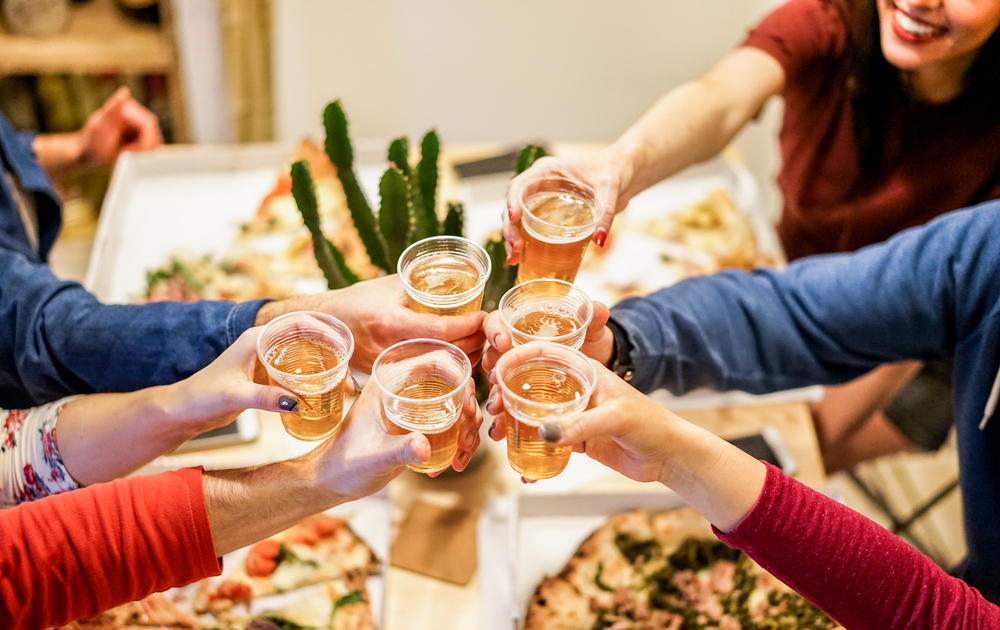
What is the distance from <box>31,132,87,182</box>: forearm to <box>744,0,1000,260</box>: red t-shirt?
1953mm

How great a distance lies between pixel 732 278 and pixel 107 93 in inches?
106

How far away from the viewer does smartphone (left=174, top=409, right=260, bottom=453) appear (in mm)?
1754

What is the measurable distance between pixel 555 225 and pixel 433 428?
0.43 metres

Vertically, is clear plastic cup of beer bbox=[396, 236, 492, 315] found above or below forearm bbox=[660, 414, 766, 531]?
above

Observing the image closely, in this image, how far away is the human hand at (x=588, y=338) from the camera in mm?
1252

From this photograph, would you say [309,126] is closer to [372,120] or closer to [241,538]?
[372,120]

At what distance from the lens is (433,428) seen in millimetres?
1134

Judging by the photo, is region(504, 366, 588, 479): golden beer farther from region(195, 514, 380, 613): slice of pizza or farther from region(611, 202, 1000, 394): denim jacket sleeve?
region(195, 514, 380, 613): slice of pizza

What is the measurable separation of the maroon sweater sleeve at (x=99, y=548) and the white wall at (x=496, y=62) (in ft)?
8.37

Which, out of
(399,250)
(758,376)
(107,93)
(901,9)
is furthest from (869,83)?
(107,93)

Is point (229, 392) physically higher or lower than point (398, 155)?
lower

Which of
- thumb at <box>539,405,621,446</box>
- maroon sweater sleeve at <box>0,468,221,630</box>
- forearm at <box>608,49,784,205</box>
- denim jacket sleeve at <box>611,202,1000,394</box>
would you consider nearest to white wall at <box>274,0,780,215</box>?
forearm at <box>608,49,784,205</box>

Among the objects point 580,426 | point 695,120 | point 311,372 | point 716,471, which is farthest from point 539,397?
point 695,120

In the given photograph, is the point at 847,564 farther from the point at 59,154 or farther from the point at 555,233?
the point at 59,154
